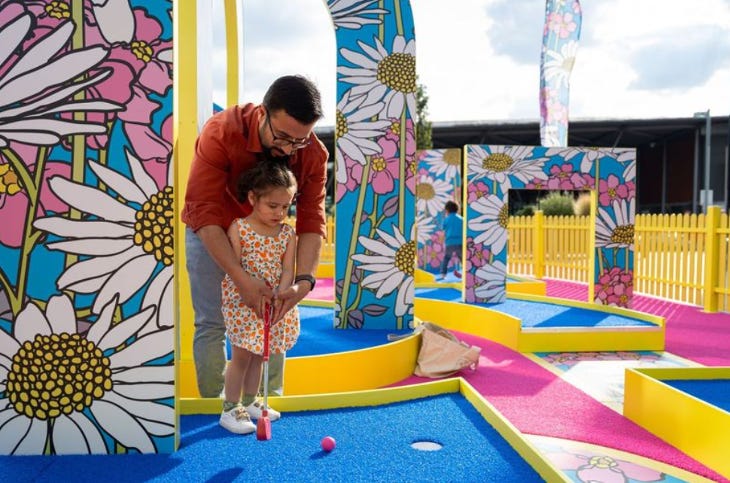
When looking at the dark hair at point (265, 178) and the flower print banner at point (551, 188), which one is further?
the flower print banner at point (551, 188)

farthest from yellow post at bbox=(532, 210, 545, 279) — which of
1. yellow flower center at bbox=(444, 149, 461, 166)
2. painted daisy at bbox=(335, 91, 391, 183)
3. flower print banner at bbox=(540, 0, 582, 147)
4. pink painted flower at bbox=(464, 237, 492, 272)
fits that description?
painted daisy at bbox=(335, 91, 391, 183)

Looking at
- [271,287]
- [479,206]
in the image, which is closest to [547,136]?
[479,206]

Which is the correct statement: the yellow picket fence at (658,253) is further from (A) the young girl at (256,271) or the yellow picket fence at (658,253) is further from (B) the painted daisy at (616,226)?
(A) the young girl at (256,271)

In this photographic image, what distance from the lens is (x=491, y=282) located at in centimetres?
827

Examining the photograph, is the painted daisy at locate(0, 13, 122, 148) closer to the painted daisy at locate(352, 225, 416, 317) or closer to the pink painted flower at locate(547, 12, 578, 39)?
the painted daisy at locate(352, 225, 416, 317)

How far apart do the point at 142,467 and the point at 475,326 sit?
5.38m

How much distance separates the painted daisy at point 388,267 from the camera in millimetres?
6074

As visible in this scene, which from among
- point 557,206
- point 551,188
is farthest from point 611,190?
point 557,206

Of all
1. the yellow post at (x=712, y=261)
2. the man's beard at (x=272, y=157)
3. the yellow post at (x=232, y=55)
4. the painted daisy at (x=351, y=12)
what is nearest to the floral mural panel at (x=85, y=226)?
the man's beard at (x=272, y=157)

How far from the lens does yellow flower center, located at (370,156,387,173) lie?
Result: 612cm

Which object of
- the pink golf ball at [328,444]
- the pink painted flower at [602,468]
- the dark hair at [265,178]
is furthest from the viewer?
the pink painted flower at [602,468]

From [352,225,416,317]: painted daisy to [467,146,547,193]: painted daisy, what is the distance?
2.72m

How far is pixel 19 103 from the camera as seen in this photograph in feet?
7.61

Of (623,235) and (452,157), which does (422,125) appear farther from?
(623,235)
